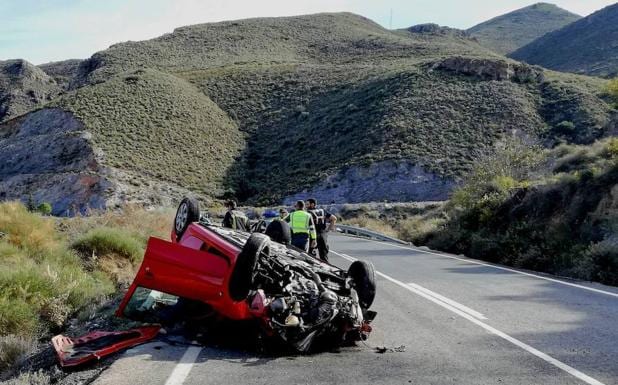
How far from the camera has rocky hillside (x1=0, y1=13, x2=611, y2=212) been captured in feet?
154

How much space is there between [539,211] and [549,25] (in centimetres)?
17301

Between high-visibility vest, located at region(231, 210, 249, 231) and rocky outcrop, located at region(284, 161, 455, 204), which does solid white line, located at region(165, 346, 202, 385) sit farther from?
rocky outcrop, located at region(284, 161, 455, 204)

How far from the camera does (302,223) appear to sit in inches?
532

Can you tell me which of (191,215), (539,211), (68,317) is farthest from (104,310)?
(539,211)

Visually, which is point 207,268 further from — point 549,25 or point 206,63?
point 549,25

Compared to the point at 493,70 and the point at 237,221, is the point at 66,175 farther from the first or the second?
the point at 493,70

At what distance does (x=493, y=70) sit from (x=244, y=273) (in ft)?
189

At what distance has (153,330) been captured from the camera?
778 cm

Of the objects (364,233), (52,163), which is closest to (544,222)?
(364,233)

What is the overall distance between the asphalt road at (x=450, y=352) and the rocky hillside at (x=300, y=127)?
34528mm

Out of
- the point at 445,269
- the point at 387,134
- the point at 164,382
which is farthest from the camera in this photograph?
the point at 387,134

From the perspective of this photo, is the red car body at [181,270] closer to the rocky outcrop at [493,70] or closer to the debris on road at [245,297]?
the debris on road at [245,297]

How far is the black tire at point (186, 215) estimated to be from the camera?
390 inches

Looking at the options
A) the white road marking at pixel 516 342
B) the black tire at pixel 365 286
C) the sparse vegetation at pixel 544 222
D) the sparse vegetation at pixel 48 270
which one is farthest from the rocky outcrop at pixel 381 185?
the black tire at pixel 365 286
